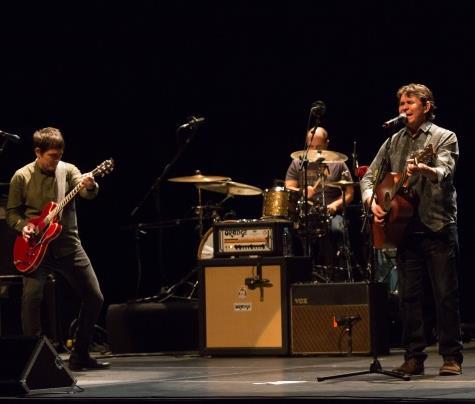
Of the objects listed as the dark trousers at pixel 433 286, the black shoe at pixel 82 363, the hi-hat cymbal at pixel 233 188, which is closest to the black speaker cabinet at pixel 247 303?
the hi-hat cymbal at pixel 233 188

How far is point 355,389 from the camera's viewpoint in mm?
5133

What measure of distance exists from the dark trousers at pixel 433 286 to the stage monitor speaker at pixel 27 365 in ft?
6.70

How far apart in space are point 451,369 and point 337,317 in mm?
2063

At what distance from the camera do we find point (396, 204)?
19.1ft

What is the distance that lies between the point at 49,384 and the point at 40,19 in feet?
20.1

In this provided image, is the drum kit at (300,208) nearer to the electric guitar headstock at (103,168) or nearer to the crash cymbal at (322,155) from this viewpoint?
the crash cymbal at (322,155)

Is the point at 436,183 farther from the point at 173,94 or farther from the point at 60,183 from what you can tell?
the point at 173,94

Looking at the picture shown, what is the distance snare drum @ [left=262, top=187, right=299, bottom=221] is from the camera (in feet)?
29.0

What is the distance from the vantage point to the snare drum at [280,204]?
29.0 ft

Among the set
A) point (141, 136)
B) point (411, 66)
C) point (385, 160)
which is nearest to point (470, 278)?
point (411, 66)

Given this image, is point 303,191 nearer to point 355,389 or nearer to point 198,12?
point 198,12

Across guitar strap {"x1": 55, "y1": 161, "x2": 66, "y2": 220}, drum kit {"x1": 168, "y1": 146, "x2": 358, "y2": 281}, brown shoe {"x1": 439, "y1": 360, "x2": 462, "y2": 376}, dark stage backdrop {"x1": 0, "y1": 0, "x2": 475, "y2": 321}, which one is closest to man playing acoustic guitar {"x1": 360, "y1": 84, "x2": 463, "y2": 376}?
brown shoe {"x1": 439, "y1": 360, "x2": 462, "y2": 376}

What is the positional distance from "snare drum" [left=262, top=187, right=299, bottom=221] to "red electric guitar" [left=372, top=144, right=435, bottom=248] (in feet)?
9.56

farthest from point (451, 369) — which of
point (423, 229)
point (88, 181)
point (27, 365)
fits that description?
point (88, 181)
